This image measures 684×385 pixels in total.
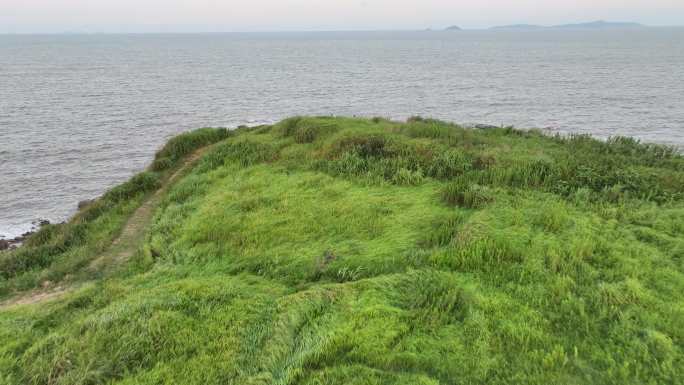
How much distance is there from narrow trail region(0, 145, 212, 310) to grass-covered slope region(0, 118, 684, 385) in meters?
0.40

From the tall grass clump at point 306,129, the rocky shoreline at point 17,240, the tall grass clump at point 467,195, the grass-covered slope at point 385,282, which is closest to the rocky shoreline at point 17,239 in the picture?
the rocky shoreline at point 17,240

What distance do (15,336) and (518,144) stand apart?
19371mm

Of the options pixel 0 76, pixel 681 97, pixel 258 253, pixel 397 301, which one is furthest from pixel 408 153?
pixel 0 76

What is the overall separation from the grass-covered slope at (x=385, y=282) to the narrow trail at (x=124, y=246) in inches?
15.6

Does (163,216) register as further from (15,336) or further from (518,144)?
(518,144)

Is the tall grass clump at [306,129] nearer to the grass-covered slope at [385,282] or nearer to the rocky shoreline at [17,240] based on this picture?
the grass-covered slope at [385,282]

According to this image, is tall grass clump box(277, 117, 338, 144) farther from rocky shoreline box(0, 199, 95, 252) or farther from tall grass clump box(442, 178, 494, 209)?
rocky shoreline box(0, 199, 95, 252)

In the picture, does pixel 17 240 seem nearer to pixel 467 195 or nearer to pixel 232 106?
pixel 467 195

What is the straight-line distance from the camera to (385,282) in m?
8.59

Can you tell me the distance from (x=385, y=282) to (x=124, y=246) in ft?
30.0

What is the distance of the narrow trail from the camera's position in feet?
35.7

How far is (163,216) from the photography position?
1468cm

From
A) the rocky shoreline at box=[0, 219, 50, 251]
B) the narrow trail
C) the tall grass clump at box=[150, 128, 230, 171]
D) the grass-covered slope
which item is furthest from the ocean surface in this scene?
the grass-covered slope

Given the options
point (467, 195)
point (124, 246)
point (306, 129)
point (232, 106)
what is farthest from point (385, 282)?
point (232, 106)
